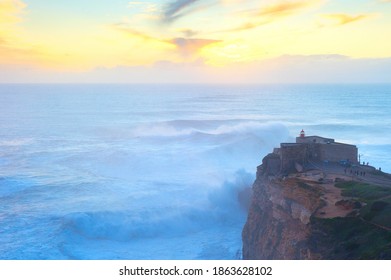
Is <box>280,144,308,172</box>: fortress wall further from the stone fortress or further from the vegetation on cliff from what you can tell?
the vegetation on cliff

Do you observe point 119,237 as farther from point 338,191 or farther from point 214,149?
point 214,149

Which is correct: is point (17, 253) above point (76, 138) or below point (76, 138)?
below

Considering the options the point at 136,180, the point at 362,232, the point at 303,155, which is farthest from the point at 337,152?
the point at 136,180

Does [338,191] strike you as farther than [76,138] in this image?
No

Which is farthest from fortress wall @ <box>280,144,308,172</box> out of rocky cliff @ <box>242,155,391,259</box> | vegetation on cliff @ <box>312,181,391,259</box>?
vegetation on cliff @ <box>312,181,391,259</box>

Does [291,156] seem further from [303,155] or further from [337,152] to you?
[337,152]

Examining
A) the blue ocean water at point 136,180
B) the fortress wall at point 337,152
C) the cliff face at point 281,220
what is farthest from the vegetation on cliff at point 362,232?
the blue ocean water at point 136,180

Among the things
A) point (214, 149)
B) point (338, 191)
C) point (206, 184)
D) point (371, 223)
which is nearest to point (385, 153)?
point (214, 149)

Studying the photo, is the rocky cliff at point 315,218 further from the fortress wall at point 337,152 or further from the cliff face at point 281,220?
the fortress wall at point 337,152
